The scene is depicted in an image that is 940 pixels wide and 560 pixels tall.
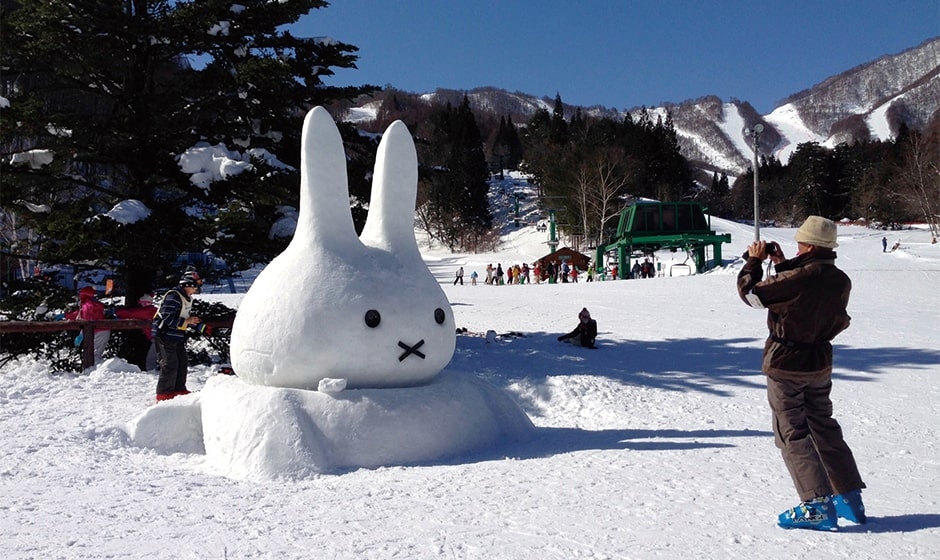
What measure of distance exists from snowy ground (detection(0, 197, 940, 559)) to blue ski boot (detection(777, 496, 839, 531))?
7cm

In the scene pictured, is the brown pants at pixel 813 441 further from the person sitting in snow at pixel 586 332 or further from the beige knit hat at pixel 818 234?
the person sitting in snow at pixel 586 332

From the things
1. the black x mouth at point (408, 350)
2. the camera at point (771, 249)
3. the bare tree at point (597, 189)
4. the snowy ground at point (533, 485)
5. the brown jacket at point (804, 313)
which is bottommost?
the snowy ground at point (533, 485)

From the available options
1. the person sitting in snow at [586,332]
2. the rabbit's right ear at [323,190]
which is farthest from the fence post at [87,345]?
the person sitting in snow at [586,332]

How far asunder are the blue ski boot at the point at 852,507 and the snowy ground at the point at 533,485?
7 cm

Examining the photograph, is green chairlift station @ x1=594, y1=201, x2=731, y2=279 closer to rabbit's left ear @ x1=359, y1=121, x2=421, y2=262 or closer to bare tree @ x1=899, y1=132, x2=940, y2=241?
bare tree @ x1=899, y1=132, x2=940, y2=241

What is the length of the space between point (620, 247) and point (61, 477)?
104 feet

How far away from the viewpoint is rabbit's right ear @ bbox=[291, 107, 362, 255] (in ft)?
21.1

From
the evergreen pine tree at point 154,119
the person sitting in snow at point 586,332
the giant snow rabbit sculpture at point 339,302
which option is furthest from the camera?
the person sitting in snow at point 586,332

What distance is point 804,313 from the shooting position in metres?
3.69

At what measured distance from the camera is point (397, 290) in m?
6.20

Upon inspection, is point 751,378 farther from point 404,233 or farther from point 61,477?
point 61,477

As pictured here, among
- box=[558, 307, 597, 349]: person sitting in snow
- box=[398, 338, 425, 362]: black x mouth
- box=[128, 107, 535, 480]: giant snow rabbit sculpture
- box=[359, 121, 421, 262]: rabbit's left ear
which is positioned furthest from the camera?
box=[558, 307, 597, 349]: person sitting in snow

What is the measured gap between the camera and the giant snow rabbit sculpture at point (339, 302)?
19.5 ft

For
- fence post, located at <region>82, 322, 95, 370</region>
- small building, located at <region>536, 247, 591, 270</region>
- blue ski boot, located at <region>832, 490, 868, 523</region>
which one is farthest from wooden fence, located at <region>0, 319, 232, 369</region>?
small building, located at <region>536, 247, 591, 270</region>
